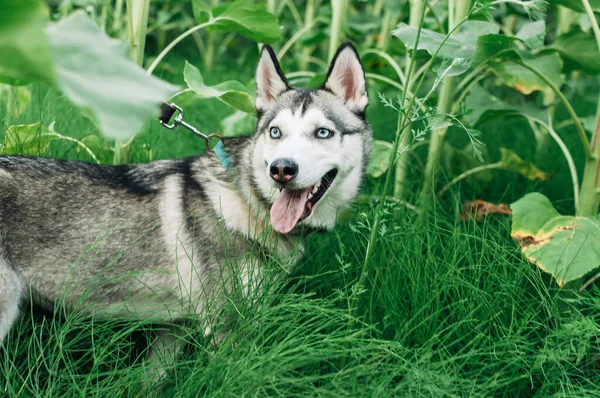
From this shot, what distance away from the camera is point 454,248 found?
2.58 m

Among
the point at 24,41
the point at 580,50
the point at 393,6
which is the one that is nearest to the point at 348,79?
the point at 580,50

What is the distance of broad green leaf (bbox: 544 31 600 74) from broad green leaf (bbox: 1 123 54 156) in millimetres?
2494

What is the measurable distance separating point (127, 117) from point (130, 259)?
5.36 feet

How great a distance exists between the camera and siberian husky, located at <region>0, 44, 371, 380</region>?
2.32 meters

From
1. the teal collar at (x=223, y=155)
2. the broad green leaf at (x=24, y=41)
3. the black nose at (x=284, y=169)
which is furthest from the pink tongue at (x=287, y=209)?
the broad green leaf at (x=24, y=41)

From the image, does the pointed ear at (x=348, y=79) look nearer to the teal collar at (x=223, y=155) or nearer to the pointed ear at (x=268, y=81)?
the pointed ear at (x=268, y=81)

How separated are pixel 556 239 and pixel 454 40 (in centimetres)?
94

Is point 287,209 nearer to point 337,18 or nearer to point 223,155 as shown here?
point 223,155

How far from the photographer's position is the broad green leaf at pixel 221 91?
2600 millimetres

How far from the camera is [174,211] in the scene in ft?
8.21

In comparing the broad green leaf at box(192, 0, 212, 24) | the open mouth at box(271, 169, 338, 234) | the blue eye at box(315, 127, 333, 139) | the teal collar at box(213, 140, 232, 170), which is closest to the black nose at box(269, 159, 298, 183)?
the open mouth at box(271, 169, 338, 234)

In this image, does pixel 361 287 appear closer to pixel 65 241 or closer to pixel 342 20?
pixel 65 241

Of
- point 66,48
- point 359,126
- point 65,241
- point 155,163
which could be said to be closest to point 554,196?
point 359,126

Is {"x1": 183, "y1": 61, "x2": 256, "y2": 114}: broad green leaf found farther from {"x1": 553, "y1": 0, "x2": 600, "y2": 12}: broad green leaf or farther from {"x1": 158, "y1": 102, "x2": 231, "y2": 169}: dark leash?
{"x1": 553, "y1": 0, "x2": 600, "y2": 12}: broad green leaf
